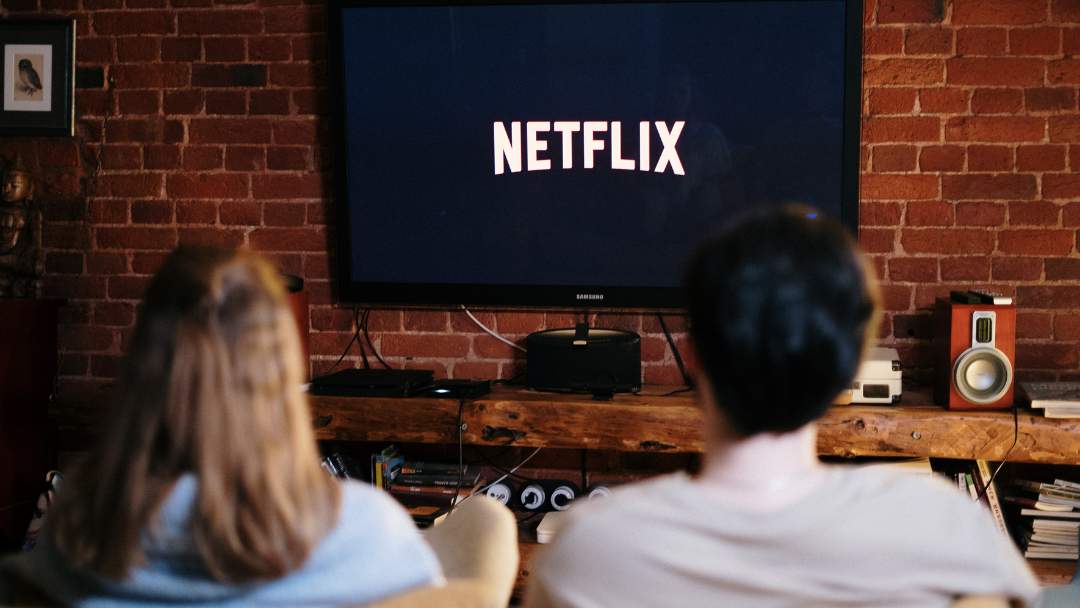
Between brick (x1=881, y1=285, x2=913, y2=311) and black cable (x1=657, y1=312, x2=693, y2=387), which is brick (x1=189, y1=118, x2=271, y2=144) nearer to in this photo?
black cable (x1=657, y1=312, x2=693, y2=387)

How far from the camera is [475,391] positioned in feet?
10.6

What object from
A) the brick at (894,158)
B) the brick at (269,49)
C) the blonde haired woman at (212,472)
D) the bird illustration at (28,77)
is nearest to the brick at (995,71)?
→ the brick at (894,158)

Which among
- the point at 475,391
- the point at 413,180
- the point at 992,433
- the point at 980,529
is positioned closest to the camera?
the point at 980,529

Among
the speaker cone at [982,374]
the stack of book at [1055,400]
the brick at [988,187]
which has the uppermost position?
the brick at [988,187]

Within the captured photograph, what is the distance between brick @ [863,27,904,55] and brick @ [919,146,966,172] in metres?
0.32

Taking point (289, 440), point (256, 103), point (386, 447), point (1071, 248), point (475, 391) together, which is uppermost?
point (256, 103)

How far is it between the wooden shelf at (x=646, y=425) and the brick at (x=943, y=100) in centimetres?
87

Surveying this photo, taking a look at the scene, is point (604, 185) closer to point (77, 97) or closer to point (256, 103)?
point (256, 103)

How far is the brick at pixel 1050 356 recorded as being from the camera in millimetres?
3320

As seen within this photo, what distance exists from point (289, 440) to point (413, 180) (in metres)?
2.38

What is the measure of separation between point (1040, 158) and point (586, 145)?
1.38 meters

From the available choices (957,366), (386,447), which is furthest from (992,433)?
(386,447)

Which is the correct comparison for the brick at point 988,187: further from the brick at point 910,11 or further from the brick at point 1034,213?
the brick at point 910,11

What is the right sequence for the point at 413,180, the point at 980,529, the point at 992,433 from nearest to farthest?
the point at 980,529, the point at 992,433, the point at 413,180
